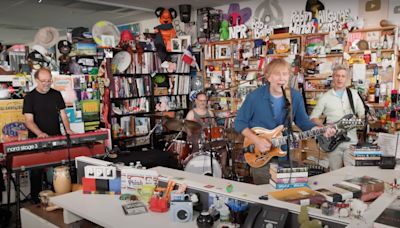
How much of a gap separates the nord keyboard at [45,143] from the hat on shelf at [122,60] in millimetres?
2184

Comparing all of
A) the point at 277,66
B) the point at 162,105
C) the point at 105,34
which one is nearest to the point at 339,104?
the point at 277,66

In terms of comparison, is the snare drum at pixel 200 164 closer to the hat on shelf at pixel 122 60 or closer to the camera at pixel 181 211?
the hat on shelf at pixel 122 60

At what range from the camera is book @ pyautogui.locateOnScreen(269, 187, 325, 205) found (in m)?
1.62

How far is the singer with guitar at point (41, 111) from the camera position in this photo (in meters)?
3.67

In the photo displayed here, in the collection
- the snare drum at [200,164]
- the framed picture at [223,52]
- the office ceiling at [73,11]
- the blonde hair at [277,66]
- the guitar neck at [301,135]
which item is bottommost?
the snare drum at [200,164]

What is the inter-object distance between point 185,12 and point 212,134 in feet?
8.94

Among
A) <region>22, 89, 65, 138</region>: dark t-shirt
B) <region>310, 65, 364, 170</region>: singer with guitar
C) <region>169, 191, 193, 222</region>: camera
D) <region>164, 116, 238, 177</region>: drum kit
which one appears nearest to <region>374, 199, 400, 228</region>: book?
<region>169, 191, 193, 222</region>: camera

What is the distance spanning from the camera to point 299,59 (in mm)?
5184

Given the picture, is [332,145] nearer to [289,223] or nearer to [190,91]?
[289,223]

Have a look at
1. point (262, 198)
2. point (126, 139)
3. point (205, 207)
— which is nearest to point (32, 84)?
point (126, 139)

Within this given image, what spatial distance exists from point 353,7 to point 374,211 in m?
4.13

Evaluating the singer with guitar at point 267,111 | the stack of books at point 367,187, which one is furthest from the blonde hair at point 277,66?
the stack of books at point 367,187

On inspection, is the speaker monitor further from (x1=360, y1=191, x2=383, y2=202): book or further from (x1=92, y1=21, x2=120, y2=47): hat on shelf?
(x1=360, y1=191, x2=383, y2=202): book

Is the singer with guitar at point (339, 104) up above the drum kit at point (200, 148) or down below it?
above
